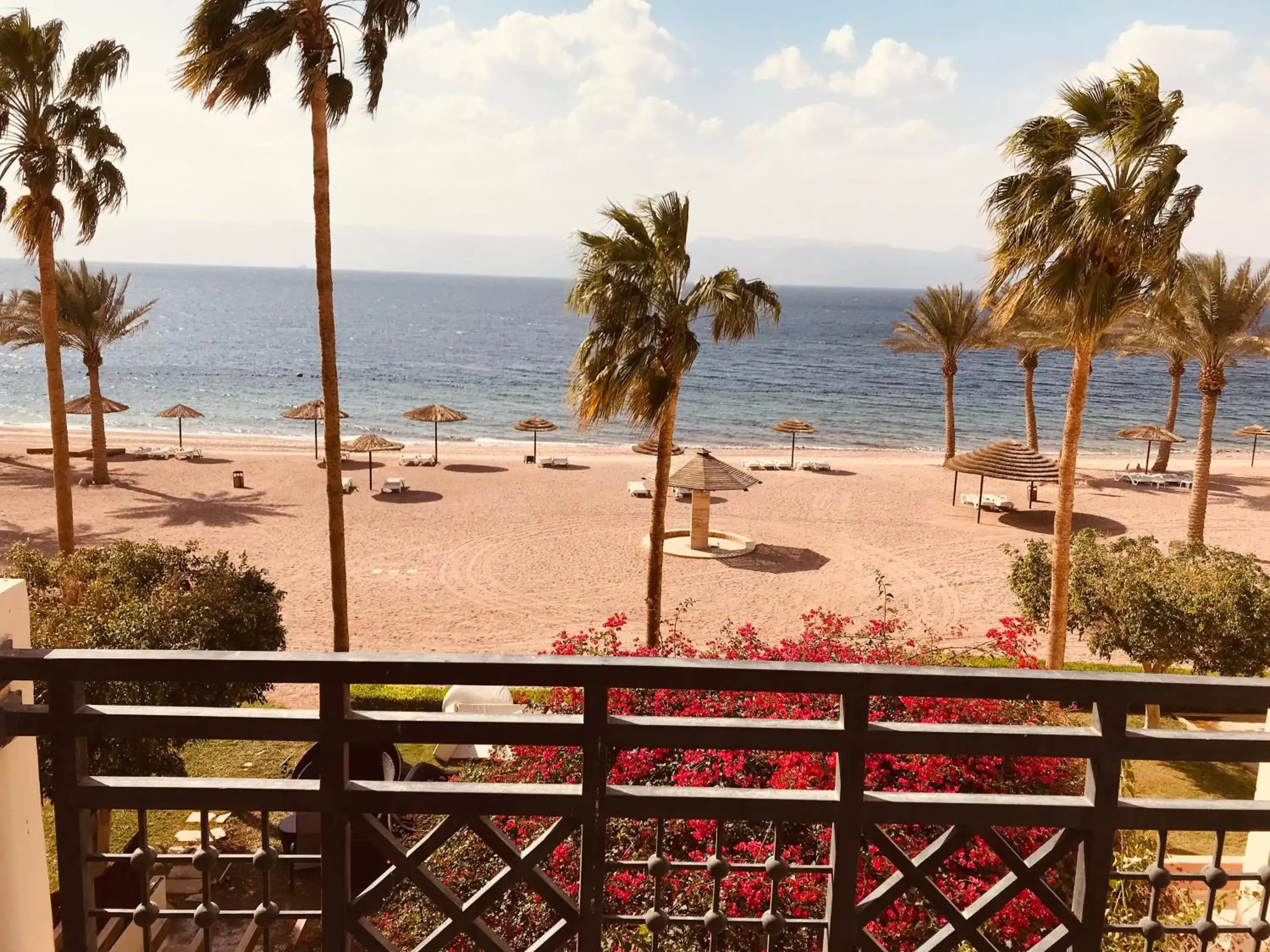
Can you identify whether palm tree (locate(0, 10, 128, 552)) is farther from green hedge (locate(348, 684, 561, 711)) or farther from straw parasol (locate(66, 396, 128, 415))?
straw parasol (locate(66, 396, 128, 415))

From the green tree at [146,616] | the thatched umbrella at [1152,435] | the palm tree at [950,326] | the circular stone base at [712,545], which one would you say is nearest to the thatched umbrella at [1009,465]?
the circular stone base at [712,545]

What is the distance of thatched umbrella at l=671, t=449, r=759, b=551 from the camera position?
23.2 meters

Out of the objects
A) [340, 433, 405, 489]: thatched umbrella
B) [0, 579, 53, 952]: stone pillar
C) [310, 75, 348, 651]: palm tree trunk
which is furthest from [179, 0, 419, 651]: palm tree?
[340, 433, 405, 489]: thatched umbrella

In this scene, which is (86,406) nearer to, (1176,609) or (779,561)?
(779,561)

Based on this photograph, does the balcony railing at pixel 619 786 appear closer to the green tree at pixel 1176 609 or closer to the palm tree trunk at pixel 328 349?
the green tree at pixel 1176 609

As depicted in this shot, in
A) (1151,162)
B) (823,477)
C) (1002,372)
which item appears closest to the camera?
(1151,162)

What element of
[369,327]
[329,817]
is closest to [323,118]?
[329,817]

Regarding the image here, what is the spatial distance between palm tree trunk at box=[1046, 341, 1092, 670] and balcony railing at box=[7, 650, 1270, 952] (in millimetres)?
11765

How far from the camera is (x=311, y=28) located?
1376 centimetres

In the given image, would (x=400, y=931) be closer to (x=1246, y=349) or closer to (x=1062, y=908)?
(x=1062, y=908)

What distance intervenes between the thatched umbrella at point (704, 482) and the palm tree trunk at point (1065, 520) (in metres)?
9.46

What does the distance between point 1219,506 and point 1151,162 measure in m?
23.9

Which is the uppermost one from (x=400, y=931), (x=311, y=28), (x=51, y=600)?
(x=311, y=28)

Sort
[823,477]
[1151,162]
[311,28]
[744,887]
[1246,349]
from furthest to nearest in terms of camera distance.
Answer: [823,477]
[1246,349]
[311,28]
[1151,162]
[744,887]
